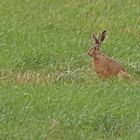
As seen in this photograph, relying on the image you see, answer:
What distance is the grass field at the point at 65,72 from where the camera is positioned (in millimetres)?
8039

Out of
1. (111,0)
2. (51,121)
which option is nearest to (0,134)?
(51,121)

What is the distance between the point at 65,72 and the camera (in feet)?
36.2

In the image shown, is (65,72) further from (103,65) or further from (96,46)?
(96,46)

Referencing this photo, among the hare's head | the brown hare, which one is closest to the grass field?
the brown hare

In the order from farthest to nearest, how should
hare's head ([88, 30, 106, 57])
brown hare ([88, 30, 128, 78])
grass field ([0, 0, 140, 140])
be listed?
hare's head ([88, 30, 106, 57]) → brown hare ([88, 30, 128, 78]) → grass field ([0, 0, 140, 140])

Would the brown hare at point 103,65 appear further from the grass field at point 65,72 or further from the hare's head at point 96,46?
the grass field at point 65,72

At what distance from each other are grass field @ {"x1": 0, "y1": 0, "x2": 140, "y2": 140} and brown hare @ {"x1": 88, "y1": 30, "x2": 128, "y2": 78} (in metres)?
0.14

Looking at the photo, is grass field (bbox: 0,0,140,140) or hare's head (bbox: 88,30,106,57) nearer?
grass field (bbox: 0,0,140,140)

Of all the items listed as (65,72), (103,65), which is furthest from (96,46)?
(65,72)

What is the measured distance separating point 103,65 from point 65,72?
1.84 ft

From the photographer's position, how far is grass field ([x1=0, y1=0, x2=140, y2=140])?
804 centimetres

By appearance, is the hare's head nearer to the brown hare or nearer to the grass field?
the brown hare

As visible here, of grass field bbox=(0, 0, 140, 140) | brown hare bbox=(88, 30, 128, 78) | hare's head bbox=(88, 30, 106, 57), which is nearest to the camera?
grass field bbox=(0, 0, 140, 140)

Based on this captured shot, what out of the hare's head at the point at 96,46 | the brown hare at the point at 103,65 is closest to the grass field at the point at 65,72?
the brown hare at the point at 103,65
